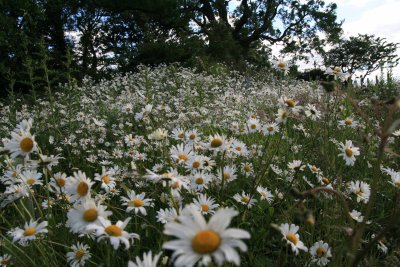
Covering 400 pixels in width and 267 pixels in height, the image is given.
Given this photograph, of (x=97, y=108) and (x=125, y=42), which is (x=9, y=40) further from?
(x=125, y=42)

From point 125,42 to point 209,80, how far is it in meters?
14.6

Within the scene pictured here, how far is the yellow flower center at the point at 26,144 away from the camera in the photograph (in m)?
1.30

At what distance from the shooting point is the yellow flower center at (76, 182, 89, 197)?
1.18 meters

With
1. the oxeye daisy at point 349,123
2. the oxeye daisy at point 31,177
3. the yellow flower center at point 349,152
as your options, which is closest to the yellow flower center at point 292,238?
the yellow flower center at point 349,152

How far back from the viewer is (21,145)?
1.32 metres

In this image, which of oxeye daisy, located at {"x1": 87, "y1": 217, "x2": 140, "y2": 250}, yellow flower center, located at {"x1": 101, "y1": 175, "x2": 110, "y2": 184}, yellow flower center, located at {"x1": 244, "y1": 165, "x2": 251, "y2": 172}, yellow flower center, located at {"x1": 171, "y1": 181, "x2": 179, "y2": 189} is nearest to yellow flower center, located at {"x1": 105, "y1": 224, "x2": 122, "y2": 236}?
oxeye daisy, located at {"x1": 87, "y1": 217, "x2": 140, "y2": 250}

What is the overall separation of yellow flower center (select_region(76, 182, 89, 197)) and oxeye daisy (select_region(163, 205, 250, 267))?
0.55 metres

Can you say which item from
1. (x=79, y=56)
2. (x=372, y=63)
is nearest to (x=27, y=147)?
(x=79, y=56)

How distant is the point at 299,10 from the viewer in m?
21.0

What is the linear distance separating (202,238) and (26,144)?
0.89 metres

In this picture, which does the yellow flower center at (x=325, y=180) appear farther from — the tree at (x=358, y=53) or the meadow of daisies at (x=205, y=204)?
the tree at (x=358, y=53)

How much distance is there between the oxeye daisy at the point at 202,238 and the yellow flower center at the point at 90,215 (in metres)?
0.44

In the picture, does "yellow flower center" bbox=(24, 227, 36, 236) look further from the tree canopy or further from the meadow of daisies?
the tree canopy

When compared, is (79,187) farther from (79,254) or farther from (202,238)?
(202,238)
